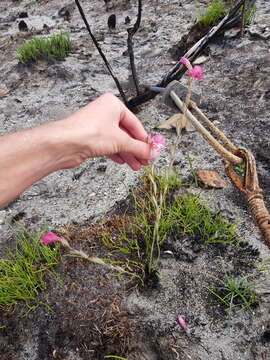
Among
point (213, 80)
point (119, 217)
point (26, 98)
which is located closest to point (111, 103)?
point (119, 217)

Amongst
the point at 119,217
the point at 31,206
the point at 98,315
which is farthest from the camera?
the point at 31,206

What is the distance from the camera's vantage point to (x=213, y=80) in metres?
2.82

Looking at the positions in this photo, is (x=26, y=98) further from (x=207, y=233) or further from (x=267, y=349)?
(x=267, y=349)

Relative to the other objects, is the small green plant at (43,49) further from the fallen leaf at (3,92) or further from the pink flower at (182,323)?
the pink flower at (182,323)

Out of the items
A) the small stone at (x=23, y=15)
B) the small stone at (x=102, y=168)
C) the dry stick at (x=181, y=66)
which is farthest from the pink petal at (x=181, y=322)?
the small stone at (x=23, y=15)

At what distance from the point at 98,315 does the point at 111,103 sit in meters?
0.98

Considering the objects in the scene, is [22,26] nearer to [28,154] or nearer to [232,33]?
[232,33]

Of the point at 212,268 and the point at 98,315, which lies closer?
the point at 98,315

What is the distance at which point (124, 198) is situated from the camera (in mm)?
1973

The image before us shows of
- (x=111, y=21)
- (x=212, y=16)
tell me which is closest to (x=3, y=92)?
(x=111, y=21)

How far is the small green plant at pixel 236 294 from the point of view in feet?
4.40

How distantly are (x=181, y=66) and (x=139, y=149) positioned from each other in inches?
57.4

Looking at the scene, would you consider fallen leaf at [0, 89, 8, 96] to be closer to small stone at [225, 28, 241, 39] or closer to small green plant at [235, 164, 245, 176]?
small stone at [225, 28, 241, 39]

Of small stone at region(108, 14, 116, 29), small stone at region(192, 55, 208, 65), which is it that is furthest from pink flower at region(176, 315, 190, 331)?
small stone at region(108, 14, 116, 29)
